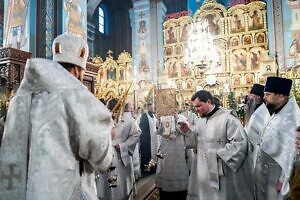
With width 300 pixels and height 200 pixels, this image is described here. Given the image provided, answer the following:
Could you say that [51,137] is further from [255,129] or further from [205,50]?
[205,50]

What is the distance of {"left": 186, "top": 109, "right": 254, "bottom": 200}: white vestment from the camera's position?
10.7 feet

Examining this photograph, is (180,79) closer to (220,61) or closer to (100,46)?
(220,61)

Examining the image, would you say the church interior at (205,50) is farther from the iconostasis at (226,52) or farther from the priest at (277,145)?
the priest at (277,145)

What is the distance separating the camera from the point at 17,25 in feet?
25.3

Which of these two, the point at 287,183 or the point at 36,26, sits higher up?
the point at 36,26

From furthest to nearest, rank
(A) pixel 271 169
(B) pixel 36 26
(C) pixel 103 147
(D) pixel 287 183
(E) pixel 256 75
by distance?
1. (E) pixel 256 75
2. (B) pixel 36 26
3. (A) pixel 271 169
4. (D) pixel 287 183
5. (C) pixel 103 147

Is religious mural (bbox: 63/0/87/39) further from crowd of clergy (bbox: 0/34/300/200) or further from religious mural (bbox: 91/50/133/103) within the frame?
religious mural (bbox: 91/50/133/103)

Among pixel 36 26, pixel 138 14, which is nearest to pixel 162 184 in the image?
pixel 36 26

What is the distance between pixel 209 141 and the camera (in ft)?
11.5

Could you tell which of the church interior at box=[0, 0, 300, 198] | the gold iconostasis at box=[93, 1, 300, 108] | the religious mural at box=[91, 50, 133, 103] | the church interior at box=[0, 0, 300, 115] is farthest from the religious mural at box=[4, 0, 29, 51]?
the religious mural at box=[91, 50, 133, 103]

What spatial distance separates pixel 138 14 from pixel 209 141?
614 inches

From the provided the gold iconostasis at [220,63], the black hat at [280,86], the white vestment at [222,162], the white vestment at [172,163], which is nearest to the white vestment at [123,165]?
the white vestment at [222,162]

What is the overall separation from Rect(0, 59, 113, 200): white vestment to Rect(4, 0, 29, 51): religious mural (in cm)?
629

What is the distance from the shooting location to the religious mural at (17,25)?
24.8 feet
